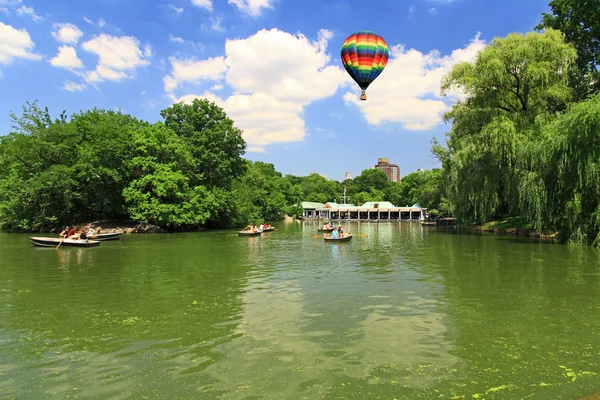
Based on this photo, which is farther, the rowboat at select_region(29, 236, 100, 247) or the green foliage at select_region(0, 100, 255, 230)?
the green foliage at select_region(0, 100, 255, 230)

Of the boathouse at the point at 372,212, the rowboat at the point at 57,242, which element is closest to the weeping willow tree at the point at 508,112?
the rowboat at the point at 57,242

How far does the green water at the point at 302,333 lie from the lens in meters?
5.67

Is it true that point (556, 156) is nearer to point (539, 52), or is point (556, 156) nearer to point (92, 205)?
point (539, 52)

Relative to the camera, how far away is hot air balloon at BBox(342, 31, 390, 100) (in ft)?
81.0

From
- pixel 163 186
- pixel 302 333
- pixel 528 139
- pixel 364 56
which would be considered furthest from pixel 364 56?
pixel 163 186

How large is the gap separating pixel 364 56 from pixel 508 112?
11600 millimetres

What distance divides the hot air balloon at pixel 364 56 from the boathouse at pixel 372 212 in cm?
5047

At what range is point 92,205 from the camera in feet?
144

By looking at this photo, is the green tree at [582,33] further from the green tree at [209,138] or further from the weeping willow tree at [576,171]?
the green tree at [209,138]

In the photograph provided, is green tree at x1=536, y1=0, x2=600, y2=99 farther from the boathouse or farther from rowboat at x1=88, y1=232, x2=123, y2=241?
the boathouse

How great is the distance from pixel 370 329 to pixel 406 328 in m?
0.73

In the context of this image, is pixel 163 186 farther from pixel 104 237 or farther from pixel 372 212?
pixel 372 212

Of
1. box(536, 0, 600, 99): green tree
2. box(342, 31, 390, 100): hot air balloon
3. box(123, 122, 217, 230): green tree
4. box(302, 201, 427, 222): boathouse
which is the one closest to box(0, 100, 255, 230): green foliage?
box(123, 122, 217, 230): green tree

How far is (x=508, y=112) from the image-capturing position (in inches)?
1120
